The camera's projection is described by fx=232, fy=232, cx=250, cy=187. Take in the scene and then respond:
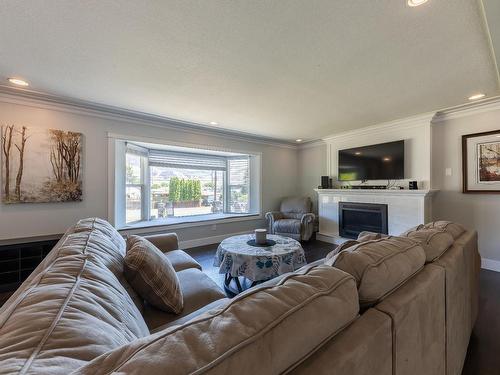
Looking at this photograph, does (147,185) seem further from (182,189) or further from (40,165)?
(40,165)

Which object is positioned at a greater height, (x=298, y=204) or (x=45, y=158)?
(x=45, y=158)

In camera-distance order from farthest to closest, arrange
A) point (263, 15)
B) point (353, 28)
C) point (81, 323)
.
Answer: point (353, 28), point (263, 15), point (81, 323)

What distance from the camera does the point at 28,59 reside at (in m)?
2.08

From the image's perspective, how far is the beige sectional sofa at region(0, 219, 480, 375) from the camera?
1.44 feet

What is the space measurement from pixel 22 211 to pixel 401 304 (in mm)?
3939

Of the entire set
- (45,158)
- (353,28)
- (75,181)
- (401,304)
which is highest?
(353,28)

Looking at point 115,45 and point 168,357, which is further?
point 115,45

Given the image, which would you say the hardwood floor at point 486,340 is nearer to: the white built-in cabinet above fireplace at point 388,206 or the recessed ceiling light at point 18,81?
the white built-in cabinet above fireplace at point 388,206

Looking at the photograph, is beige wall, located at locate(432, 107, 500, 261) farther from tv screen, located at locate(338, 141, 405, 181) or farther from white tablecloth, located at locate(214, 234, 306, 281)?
white tablecloth, located at locate(214, 234, 306, 281)

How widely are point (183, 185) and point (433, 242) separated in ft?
14.4

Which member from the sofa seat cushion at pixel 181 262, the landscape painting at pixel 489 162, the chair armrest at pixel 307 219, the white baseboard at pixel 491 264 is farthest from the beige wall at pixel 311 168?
the sofa seat cushion at pixel 181 262

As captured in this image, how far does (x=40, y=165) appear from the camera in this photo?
2900mm

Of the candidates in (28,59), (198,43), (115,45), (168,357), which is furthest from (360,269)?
(28,59)

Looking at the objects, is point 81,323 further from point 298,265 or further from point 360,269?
point 298,265
